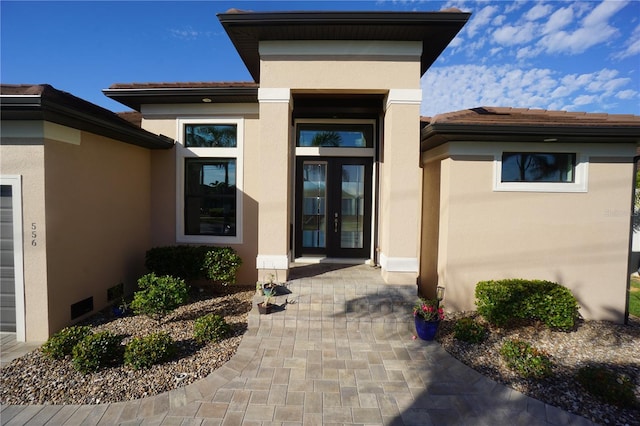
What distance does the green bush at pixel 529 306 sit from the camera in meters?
4.43

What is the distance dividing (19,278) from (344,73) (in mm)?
5925

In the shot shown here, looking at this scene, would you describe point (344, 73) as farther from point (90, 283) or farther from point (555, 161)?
point (90, 283)

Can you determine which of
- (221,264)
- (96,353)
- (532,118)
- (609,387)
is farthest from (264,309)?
(532,118)

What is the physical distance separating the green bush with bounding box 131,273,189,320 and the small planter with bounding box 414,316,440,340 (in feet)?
12.0

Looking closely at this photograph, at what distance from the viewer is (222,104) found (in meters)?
Result: 6.34

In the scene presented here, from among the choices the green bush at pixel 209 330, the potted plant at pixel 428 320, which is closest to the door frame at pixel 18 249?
the green bush at pixel 209 330

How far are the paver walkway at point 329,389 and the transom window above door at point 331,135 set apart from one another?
386 cm

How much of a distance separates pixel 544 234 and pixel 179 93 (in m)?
7.67

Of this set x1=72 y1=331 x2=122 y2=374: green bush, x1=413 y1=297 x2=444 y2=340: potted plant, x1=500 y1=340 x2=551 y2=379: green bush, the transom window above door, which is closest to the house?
the transom window above door

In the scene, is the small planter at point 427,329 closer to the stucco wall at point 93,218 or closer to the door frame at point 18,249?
the stucco wall at point 93,218

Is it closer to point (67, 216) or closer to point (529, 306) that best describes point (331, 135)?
point (529, 306)

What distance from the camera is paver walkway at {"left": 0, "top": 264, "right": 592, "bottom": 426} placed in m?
2.70

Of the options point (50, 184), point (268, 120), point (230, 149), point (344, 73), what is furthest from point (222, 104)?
point (50, 184)

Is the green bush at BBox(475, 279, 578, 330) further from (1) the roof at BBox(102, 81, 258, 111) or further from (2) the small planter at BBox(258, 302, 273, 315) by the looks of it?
(1) the roof at BBox(102, 81, 258, 111)
